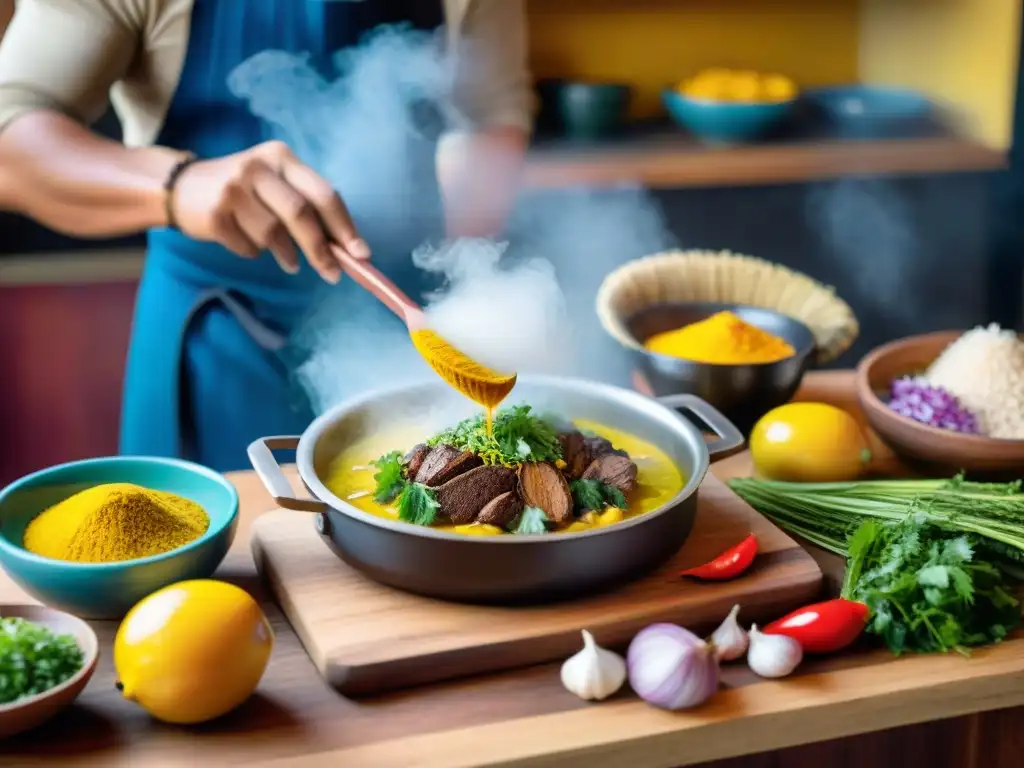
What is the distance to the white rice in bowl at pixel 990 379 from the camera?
5.33 ft

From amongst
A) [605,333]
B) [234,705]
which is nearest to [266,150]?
[605,333]

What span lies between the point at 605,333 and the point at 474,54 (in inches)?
26.8

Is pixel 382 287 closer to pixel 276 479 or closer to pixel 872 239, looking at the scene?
→ pixel 276 479

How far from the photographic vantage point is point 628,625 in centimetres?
125

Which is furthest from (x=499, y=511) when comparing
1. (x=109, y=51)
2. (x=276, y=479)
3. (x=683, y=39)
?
(x=683, y=39)

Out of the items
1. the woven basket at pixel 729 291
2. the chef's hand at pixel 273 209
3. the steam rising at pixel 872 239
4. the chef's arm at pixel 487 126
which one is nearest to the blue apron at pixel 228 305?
the chef's arm at pixel 487 126

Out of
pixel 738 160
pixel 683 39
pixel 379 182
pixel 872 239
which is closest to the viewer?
pixel 379 182

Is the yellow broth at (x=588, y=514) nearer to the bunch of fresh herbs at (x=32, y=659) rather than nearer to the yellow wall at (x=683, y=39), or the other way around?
the bunch of fresh herbs at (x=32, y=659)

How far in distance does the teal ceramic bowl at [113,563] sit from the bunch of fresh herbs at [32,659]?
0.09 meters

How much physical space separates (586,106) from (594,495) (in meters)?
2.38

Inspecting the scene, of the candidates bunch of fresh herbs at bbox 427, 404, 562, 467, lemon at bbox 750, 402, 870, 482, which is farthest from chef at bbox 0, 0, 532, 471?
lemon at bbox 750, 402, 870, 482

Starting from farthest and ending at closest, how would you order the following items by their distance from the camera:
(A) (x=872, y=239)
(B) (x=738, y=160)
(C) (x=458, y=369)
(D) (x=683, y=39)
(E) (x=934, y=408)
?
1. (D) (x=683, y=39)
2. (A) (x=872, y=239)
3. (B) (x=738, y=160)
4. (E) (x=934, y=408)
5. (C) (x=458, y=369)

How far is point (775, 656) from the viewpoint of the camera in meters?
1.19

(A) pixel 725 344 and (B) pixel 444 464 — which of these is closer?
(B) pixel 444 464
